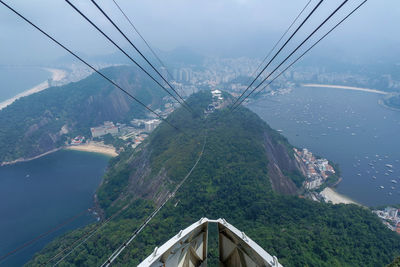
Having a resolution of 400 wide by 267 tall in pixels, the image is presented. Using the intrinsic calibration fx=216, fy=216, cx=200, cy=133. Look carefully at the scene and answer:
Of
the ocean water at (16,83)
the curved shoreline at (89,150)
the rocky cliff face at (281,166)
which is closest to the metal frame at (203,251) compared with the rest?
the rocky cliff face at (281,166)

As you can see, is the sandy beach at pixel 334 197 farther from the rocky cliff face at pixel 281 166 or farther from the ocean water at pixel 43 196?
the ocean water at pixel 43 196

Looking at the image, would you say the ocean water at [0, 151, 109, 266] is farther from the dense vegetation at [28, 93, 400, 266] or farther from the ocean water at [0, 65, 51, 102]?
the ocean water at [0, 65, 51, 102]

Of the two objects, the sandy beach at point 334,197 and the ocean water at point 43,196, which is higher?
the sandy beach at point 334,197

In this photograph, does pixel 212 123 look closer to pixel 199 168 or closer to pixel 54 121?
pixel 199 168

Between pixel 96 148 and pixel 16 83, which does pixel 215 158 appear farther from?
pixel 16 83

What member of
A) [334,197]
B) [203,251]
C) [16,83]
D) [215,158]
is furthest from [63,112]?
[16,83]

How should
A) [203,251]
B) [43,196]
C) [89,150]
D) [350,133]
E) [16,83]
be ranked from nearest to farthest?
[203,251]
[43,196]
[89,150]
[350,133]
[16,83]
